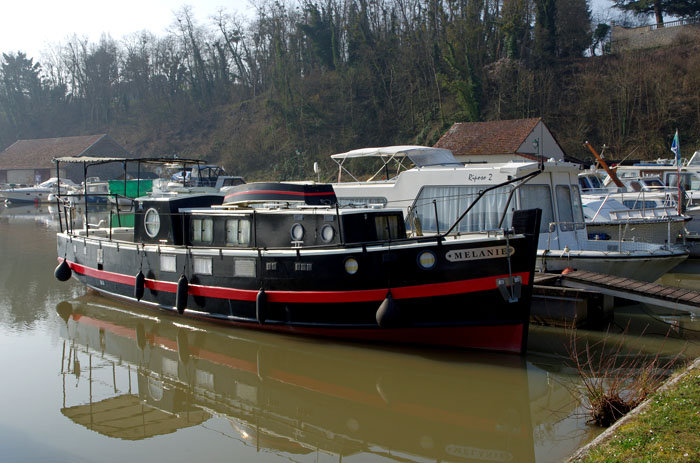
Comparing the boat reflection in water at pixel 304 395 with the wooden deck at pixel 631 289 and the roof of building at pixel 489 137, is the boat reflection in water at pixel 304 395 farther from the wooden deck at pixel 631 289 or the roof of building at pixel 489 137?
the roof of building at pixel 489 137

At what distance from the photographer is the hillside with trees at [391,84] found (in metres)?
39.3

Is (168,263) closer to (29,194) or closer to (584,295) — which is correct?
(584,295)

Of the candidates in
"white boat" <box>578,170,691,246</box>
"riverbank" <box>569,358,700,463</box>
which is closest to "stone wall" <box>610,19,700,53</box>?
"white boat" <box>578,170,691,246</box>

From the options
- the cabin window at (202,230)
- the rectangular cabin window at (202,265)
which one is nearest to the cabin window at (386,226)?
the rectangular cabin window at (202,265)

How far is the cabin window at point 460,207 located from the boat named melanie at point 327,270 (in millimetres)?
2572

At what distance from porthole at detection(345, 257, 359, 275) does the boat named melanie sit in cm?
2

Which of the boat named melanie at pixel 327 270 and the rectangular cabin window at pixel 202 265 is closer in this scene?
the boat named melanie at pixel 327 270

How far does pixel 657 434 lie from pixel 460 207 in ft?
29.6

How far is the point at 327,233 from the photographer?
10805mm

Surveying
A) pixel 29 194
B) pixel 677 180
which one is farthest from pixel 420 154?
pixel 29 194

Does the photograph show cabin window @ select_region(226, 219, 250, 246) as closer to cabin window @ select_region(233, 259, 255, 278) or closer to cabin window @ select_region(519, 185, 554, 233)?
cabin window @ select_region(233, 259, 255, 278)

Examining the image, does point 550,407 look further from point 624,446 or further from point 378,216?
point 378,216

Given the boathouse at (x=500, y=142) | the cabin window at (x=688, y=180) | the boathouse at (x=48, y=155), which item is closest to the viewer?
the cabin window at (x=688, y=180)

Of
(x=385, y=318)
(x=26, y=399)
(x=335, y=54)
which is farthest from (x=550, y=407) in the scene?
(x=335, y=54)
